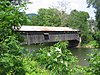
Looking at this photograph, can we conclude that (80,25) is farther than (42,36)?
Yes

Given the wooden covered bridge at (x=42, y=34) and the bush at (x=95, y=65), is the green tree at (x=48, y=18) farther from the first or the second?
the bush at (x=95, y=65)

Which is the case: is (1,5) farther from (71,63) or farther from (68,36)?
(68,36)

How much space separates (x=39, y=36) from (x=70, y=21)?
13.3m

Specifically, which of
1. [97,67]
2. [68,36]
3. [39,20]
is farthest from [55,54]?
[39,20]

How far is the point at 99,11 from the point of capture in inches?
1283

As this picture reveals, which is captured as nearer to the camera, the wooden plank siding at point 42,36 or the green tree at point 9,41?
the green tree at point 9,41

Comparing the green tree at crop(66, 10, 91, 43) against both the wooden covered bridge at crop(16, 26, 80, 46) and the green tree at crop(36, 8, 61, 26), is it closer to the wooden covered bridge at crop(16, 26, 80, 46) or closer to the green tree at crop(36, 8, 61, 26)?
the wooden covered bridge at crop(16, 26, 80, 46)

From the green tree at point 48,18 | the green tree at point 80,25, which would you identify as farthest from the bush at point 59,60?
the green tree at point 48,18

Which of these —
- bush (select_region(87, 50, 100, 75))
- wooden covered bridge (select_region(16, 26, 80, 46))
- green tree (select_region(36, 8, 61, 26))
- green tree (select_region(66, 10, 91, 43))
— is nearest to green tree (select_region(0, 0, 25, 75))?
bush (select_region(87, 50, 100, 75))

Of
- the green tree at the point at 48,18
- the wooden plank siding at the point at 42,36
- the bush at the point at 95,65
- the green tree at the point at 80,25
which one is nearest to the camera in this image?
the bush at the point at 95,65

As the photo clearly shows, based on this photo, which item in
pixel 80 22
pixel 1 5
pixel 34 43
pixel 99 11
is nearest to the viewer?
pixel 1 5

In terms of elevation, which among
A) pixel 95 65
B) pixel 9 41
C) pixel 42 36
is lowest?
pixel 42 36

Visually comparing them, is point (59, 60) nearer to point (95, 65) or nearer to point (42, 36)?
point (95, 65)

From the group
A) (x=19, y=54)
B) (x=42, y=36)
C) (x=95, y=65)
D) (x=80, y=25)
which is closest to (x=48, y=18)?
(x=80, y=25)
